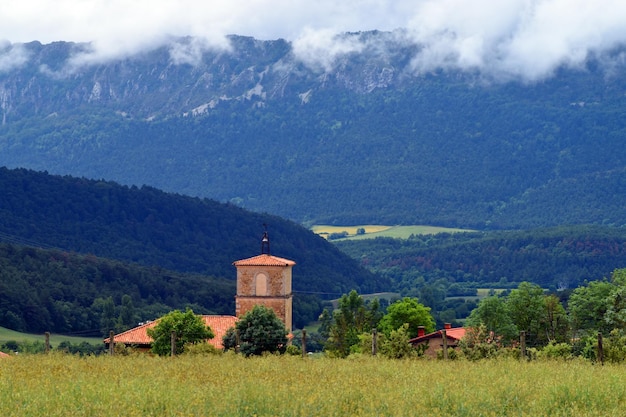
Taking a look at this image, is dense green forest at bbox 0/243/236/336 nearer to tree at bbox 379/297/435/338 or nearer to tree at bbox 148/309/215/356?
tree at bbox 379/297/435/338

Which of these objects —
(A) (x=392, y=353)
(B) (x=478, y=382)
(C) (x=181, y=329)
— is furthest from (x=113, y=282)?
(B) (x=478, y=382)

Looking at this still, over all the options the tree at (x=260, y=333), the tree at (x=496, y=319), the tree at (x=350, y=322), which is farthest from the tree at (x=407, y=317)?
the tree at (x=260, y=333)

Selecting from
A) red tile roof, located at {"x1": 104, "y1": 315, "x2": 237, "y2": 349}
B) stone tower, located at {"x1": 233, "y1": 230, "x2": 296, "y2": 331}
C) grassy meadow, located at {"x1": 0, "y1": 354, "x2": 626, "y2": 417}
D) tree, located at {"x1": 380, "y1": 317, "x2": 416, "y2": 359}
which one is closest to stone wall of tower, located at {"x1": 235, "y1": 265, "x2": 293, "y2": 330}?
stone tower, located at {"x1": 233, "y1": 230, "x2": 296, "y2": 331}

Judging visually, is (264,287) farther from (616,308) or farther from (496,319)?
(616,308)

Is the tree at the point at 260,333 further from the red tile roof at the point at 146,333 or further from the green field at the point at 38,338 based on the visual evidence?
the green field at the point at 38,338

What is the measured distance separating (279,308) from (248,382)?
45137 millimetres

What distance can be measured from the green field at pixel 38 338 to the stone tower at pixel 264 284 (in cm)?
2705

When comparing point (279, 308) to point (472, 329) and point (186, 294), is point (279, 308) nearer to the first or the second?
point (472, 329)

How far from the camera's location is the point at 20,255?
13350 centimetres

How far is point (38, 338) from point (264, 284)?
33479 millimetres

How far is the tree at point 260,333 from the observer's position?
2088 inches

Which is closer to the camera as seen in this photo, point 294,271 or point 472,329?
point 472,329

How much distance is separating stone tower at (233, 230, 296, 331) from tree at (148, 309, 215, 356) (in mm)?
11390

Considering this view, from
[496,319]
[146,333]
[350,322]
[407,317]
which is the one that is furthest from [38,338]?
[496,319]
